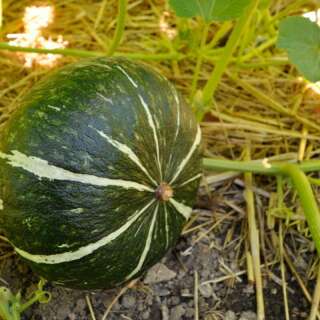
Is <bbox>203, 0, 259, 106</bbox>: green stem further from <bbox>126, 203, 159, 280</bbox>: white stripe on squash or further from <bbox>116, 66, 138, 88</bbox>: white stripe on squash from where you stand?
<bbox>126, 203, 159, 280</bbox>: white stripe on squash

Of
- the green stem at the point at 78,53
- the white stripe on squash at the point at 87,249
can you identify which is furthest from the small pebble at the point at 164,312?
the green stem at the point at 78,53

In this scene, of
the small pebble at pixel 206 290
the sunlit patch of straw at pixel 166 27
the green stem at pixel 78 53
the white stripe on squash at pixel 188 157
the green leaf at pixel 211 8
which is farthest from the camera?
the sunlit patch of straw at pixel 166 27

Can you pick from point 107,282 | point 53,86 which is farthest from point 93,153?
point 107,282

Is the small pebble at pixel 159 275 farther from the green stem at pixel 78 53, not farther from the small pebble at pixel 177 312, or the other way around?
the green stem at pixel 78 53

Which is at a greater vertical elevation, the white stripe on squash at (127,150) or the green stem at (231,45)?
the green stem at (231,45)

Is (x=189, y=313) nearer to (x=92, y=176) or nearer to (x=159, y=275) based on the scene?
(x=159, y=275)

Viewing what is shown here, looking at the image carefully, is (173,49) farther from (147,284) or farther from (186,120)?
Result: (147,284)
